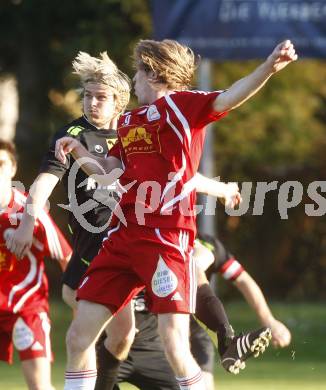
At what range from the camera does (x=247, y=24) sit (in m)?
12.7

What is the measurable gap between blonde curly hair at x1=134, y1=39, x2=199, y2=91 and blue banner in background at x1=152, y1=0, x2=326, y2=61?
6146 mm

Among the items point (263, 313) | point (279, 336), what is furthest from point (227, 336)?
point (263, 313)

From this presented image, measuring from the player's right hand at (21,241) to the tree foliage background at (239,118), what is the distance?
31.6 ft

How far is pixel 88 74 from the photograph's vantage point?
712 centimetres

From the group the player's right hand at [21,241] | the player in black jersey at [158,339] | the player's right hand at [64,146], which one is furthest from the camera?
the player in black jersey at [158,339]

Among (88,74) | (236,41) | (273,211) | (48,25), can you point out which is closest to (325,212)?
(273,211)

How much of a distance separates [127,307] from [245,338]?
65cm

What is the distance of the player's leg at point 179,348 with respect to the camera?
6.11 m

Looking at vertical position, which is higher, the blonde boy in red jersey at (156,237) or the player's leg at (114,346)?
the blonde boy in red jersey at (156,237)

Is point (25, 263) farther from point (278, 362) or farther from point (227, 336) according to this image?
point (278, 362)

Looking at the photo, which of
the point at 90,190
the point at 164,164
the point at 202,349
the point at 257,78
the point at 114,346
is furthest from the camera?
the point at 202,349

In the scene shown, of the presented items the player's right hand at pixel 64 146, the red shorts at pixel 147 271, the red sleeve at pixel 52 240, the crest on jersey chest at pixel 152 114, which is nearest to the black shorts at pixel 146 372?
the red sleeve at pixel 52 240

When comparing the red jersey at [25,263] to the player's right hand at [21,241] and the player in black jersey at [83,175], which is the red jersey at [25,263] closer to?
the player in black jersey at [83,175]

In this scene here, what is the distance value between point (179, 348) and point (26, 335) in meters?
1.34
